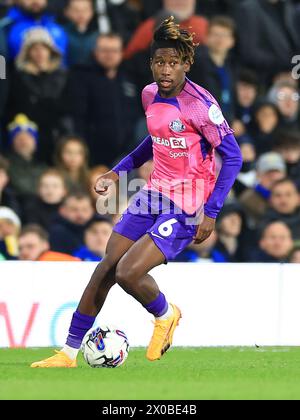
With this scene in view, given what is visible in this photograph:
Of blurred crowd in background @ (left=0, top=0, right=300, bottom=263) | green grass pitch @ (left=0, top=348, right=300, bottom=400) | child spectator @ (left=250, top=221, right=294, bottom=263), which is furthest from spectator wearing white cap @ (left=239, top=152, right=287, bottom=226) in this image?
green grass pitch @ (left=0, top=348, right=300, bottom=400)

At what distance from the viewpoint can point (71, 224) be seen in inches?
532

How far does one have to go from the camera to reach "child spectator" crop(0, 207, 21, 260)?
43.0 ft

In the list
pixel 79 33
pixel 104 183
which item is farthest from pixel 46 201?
pixel 104 183

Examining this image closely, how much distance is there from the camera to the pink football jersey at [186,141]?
Result: 939 centimetres

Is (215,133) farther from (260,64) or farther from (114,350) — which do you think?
(260,64)

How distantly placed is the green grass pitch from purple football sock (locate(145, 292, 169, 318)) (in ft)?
1.35

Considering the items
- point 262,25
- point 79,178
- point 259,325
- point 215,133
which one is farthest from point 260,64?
point 215,133

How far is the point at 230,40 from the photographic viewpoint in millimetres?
15625

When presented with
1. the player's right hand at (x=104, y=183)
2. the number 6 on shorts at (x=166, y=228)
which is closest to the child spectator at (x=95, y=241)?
the player's right hand at (x=104, y=183)

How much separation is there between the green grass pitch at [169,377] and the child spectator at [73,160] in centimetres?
333

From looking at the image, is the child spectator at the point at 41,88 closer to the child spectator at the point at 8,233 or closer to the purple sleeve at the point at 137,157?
the child spectator at the point at 8,233

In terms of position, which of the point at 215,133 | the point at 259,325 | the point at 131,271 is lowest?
the point at 259,325

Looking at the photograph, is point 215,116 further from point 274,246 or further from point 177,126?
point 274,246

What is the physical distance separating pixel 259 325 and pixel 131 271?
291 cm
